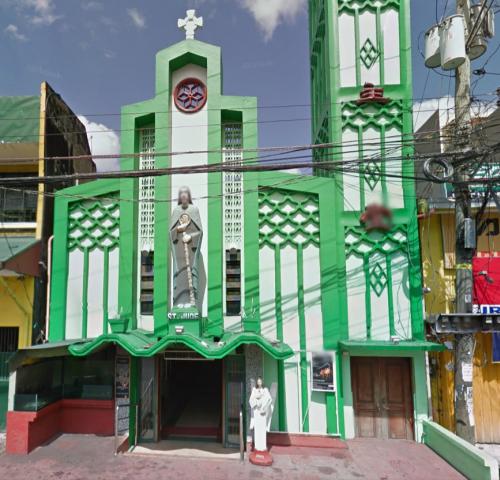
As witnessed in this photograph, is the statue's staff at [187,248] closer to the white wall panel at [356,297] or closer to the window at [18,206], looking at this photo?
the white wall panel at [356,297]

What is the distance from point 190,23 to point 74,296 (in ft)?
32.1

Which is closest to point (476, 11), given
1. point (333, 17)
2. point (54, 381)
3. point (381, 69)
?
point (381, 69)

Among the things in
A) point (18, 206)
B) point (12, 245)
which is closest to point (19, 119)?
point (18, 206)

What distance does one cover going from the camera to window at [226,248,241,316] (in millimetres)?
11898

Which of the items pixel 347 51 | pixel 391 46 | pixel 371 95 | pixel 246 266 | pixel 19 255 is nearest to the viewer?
pixel 19 255

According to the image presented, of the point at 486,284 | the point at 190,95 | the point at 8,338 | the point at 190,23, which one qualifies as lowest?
the point at 8,338

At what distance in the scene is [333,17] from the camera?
12.8 m

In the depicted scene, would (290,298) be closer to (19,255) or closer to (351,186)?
(351,186)

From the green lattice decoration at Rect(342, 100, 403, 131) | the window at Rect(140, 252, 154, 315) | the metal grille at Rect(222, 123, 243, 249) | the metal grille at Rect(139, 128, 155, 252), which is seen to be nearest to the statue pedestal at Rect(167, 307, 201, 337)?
the window at Rect(140, 252, 154, 315)

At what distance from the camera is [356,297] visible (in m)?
11.7

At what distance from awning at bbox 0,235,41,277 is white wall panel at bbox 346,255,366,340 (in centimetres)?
996

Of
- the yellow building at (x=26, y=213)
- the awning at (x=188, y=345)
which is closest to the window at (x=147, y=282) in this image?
the awning at (x=188, y=345)

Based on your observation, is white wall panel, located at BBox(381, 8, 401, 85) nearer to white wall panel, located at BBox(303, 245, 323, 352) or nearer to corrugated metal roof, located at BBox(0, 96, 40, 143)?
white wall panel, located at BBox(303, 245, 323, 352)

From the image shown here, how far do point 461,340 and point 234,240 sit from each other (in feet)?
22.2
